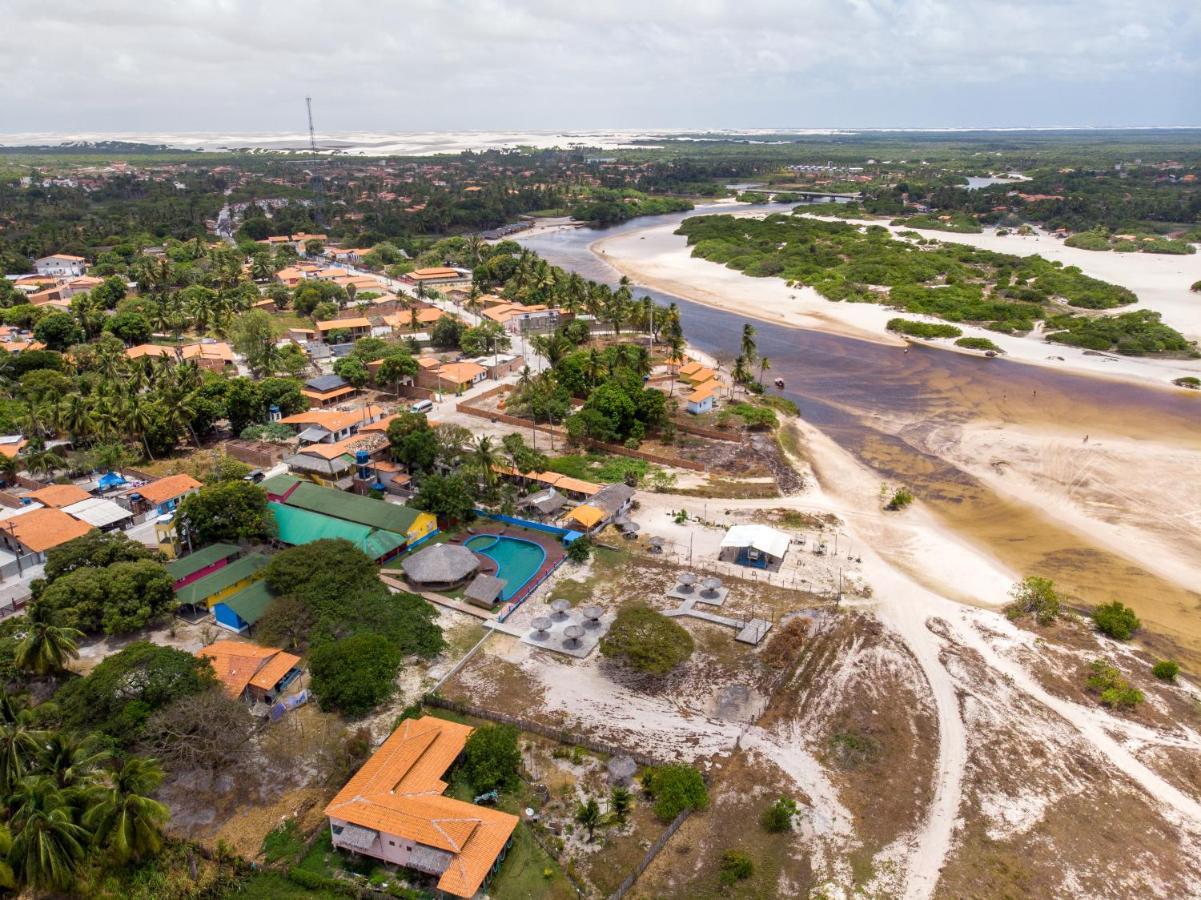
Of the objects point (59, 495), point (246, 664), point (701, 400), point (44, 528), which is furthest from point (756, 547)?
point (59, 495)

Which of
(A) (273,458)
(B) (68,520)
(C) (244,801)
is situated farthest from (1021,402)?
(B) (68,520)

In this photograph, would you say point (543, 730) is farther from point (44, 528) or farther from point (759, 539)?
point (44, 528)

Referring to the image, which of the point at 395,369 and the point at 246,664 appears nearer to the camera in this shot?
the point at 246,664

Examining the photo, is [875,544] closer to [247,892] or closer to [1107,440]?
[1107,440]

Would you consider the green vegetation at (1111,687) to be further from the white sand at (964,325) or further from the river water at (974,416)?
the white sand at (964,325)

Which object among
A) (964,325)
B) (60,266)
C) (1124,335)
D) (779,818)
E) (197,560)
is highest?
(60,266)

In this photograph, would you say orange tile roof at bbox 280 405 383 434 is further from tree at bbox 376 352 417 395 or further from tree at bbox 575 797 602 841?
tree at bbox 575 797 602 841
